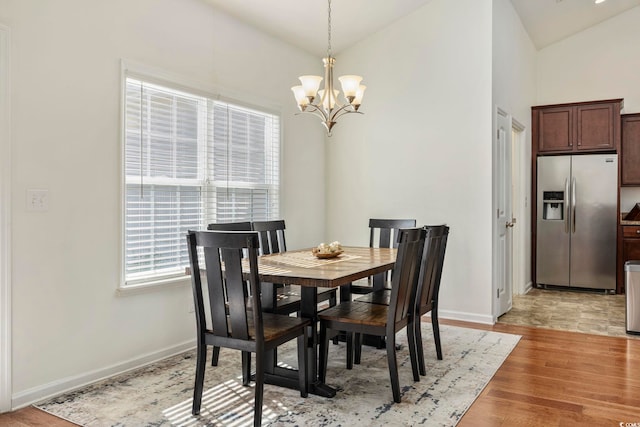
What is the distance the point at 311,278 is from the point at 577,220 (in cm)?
499

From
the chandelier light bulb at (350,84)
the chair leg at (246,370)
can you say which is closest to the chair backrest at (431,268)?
the chandelier light bulb at (350,84)

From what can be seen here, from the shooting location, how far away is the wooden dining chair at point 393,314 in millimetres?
2721

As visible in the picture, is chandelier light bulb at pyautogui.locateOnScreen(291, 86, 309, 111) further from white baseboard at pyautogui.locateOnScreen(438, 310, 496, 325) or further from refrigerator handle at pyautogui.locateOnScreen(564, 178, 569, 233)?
refrigerator handle at pyautogui.locateOnScreen(564, 178, 569, 233)

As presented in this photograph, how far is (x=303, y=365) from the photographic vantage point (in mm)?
2791

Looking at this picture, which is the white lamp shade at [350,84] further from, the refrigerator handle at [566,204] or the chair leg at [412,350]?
the refrigerator handle at [566,204]

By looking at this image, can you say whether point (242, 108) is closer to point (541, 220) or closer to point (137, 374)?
point (137, 374)

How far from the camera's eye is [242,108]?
4.33m

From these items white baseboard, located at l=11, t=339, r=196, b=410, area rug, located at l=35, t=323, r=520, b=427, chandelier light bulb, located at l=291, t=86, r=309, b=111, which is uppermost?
chandelier light bulb, located at l=291, t=86, r=309, b=111

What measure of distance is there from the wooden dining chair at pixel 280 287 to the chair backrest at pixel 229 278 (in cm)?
68

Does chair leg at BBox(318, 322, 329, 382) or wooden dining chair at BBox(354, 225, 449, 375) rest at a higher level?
wooden dining chair at BBox(354, 225, 449, 375)

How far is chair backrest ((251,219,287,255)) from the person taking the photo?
381cm

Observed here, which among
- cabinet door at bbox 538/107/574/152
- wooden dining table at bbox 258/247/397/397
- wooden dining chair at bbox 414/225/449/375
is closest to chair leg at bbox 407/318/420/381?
wooden dining chair at bbox 414/225/449/375

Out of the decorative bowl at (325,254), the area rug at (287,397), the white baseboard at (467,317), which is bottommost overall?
the area rug at (287,397)

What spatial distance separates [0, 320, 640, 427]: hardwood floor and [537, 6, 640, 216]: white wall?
3563 mm
